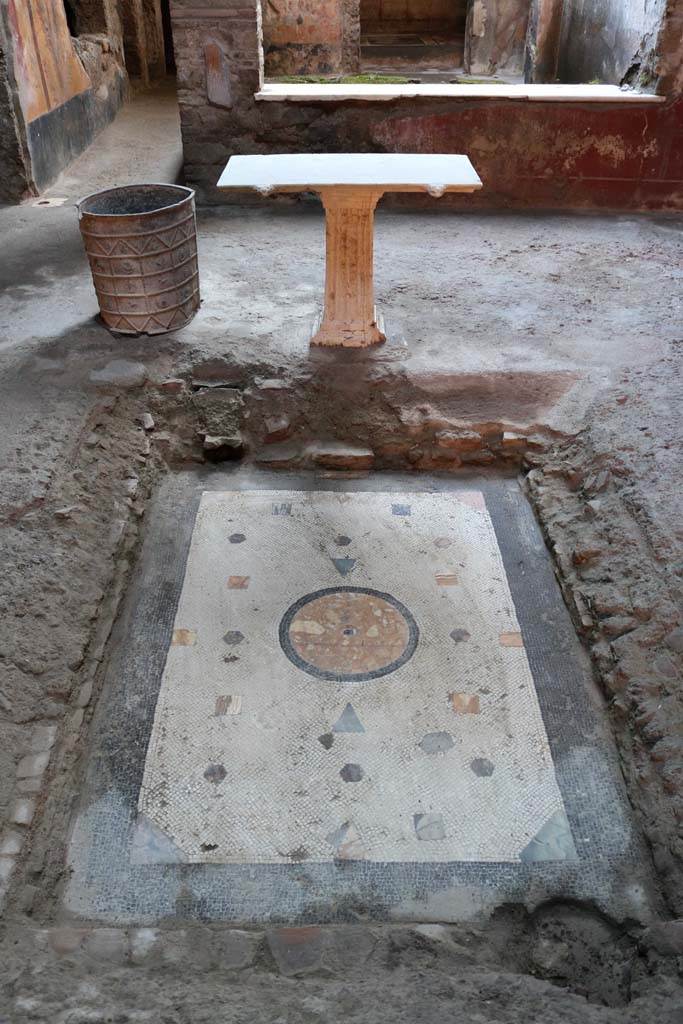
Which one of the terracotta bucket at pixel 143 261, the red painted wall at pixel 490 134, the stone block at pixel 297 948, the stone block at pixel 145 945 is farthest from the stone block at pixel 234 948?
the red painted wall at pixel 490 134

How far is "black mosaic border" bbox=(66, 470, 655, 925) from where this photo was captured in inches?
92.1

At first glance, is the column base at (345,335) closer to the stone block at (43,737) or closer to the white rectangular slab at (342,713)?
the white rectangular slab at (342,713)

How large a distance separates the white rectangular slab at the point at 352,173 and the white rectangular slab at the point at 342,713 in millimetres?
1726

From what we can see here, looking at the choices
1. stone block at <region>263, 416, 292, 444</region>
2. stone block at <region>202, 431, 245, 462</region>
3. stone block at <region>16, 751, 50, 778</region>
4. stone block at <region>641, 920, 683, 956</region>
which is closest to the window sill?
stone block at <region>263, 416, 292, 444</region>

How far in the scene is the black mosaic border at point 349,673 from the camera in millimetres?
3010

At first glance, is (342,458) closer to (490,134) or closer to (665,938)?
(665,938)

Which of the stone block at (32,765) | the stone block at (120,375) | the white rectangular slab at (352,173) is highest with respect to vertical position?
the white rectangular slab at (352,173)

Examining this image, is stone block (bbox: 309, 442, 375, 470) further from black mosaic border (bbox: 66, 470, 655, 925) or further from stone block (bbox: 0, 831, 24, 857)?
stone block (bbox: 0, 831, 24, 857)

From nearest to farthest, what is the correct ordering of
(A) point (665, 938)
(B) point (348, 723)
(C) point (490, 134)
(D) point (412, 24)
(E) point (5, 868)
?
(A) point (665, 938) → (E) point (5, 868) → (B) point (348, 723) → (C) point (490, 134) → (D) point (412, 24)

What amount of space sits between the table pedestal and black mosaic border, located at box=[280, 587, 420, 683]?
1.76 meters

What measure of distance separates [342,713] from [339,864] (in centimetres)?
56

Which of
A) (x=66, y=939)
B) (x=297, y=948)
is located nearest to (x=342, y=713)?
(x=297, y=948)

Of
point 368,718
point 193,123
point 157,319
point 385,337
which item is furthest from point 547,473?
point 193,123

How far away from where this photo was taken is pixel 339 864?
2432 millimetres
